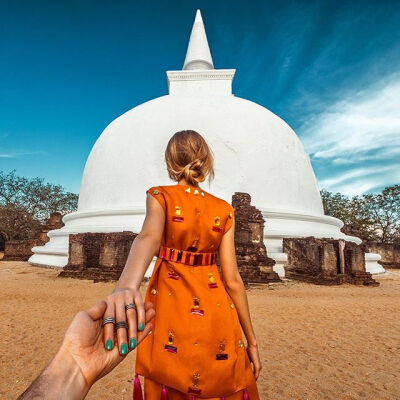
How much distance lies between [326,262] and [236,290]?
7005 millimetres

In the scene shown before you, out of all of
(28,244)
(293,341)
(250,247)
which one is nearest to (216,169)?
(250,247)

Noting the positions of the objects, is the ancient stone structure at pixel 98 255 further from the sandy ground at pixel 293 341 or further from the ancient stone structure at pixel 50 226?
the ancient stone structure at pixel 50 226

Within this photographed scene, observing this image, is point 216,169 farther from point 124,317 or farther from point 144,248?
point 124,317

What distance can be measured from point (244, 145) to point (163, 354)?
9.19 m

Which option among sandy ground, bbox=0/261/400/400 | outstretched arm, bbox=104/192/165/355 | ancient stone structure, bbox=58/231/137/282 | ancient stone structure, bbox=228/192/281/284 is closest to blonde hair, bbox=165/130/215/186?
outstretched arm, bbox=104/192/165/355

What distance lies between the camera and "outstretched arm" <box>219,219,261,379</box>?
123 cm

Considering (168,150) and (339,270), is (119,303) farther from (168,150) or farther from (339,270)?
(339,270)

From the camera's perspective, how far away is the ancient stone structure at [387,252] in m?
14.2

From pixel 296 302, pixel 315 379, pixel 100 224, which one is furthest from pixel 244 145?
pixel 315 379

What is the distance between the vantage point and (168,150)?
1.23 metres

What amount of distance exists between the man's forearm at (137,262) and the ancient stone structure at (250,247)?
603 centimetres

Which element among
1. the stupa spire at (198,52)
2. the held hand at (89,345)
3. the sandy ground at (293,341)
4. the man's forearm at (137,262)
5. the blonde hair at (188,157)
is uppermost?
the stupa spire at (198,52)

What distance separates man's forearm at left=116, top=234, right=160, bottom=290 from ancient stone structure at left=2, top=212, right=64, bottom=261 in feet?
45.1

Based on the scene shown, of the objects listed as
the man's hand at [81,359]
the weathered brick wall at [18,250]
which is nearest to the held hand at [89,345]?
the man's hand at [81,359]
